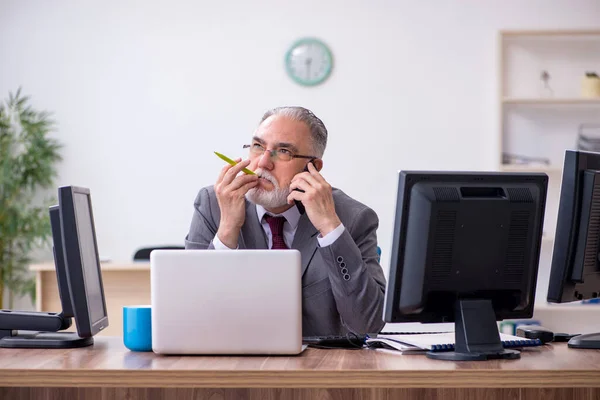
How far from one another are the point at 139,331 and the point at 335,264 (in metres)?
0.54

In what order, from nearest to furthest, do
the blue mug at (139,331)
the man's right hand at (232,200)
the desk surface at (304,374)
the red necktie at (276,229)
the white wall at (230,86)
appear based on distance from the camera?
the desk surface at (304,374) → the blue mug at (139,331) → the man's right hand at (232,200) → the red necktie at (276,229) → the white wall at (230,86)

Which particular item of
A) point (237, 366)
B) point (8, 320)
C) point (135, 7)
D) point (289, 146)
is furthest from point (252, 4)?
point (237, 366)

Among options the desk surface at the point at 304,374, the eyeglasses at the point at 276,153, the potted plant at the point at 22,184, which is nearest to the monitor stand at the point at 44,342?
the desk surface at the point at 304,374

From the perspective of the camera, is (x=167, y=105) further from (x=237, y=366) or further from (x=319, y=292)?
(x=237, y=366)

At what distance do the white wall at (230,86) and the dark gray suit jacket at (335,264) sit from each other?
2.78m

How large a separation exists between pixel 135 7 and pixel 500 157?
2503mm

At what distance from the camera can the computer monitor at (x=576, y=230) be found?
2018mm

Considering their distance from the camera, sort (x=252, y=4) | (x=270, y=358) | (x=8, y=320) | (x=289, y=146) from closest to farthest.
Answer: (x=270, y=358)
(x=8, y=320)
(x=289, y=146)
(x=252, y=4)

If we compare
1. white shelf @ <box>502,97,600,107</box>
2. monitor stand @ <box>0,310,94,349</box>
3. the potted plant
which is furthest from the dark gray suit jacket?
the potted plant

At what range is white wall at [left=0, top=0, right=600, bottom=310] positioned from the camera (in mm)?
5301

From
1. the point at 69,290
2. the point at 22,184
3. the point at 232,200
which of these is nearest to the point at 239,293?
the point at 69,290

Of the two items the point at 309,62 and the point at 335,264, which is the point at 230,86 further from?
the point at 335,264

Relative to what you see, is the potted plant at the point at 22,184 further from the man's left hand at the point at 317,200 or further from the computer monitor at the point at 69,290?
the man's left hand at the point at 317,200

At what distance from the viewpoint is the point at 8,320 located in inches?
83.4
